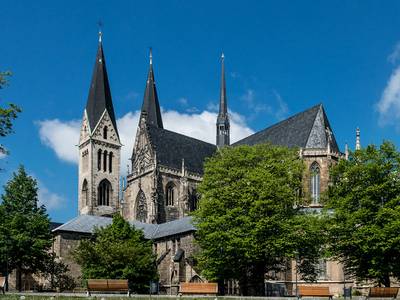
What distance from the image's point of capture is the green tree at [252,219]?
40219mm

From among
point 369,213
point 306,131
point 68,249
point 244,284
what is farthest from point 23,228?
point 306,131

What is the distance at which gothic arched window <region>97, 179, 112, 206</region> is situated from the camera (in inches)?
3794

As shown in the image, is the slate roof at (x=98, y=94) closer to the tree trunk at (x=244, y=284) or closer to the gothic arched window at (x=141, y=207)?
the gothic arched window at (x=141, y=207)

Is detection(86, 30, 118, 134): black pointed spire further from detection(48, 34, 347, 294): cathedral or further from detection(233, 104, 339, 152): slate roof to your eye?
detection(233, 104, 339, 152): slate roof

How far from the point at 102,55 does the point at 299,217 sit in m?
65.0

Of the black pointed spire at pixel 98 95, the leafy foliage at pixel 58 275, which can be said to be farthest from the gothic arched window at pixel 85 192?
the leafy foliage at pixel 58 275

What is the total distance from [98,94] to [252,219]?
61.3m

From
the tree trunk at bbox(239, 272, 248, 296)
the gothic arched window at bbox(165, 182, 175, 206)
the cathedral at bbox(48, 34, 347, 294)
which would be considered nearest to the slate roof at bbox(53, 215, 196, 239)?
the cathedral at bbox(48, 34, 347, 294)

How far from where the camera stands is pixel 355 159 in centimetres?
4128

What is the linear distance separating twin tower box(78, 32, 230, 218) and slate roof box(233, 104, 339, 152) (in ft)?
70.8

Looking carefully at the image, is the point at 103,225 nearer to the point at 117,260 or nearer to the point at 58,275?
the point at 58,275

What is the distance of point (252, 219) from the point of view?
134 ft

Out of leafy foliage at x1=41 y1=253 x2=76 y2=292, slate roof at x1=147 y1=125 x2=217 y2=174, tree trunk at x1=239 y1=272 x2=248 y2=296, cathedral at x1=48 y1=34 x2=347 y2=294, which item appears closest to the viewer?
tree trunk at x1=239 y1=272 x2=248 y2=296

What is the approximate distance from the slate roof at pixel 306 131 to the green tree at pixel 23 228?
98.1 ft
